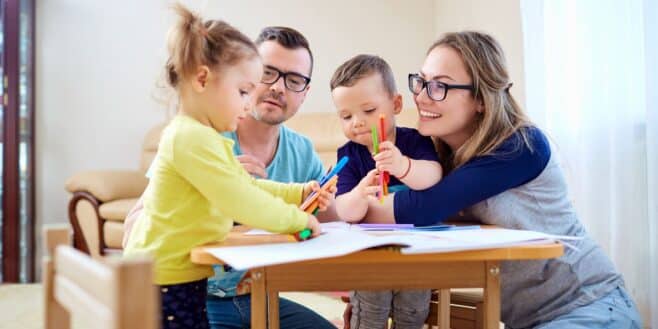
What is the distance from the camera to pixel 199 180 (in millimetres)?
909

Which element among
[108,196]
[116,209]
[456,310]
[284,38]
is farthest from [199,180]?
[108,196]

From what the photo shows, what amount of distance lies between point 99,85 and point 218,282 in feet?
10.8

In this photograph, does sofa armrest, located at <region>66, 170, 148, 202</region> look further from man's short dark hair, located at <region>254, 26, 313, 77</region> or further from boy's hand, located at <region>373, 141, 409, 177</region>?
boy's hand, located at <region>373, 141, 409, 177</region>

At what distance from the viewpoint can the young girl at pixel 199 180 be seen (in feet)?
2.98

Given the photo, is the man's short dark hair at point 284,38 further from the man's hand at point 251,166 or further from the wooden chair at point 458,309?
the wooden chair at point 458,309

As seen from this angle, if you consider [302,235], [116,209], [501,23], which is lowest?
[116,209]

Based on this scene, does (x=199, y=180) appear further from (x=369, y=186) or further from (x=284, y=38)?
(x=284, y=38)

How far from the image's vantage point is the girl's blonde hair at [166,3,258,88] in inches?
38.5

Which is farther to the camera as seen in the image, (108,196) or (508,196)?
(108,196)

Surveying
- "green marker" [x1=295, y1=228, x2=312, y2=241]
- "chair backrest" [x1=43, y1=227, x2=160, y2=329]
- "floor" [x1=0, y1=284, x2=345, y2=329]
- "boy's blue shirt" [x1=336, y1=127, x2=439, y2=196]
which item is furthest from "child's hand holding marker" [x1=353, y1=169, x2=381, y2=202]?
"floor" [x1=0, y1=284, x2=345, y2=329]

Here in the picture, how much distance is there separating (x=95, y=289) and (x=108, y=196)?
121 inches

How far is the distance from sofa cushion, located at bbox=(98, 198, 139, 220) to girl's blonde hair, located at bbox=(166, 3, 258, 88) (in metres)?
2.51

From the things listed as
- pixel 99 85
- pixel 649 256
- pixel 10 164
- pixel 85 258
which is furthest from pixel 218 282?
pixel 99 85

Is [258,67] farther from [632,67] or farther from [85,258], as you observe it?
[632,67]
